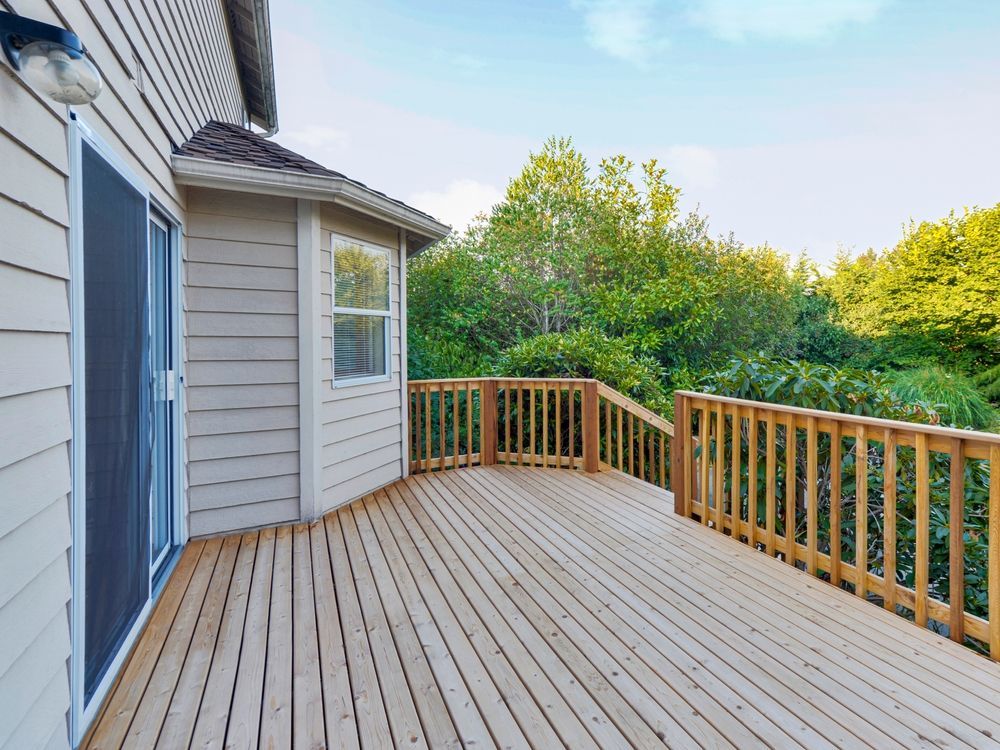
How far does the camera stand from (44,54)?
1188mm

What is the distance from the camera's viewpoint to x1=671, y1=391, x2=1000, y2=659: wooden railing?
2.02m

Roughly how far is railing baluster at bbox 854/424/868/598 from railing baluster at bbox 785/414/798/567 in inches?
12.5

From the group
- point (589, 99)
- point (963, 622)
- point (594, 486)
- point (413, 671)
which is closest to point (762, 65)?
point (589, 99)

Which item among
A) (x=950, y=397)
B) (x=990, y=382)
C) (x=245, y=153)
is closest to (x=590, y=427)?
(x=245, y=153)

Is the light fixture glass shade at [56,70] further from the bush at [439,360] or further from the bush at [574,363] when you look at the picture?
the bush at [439,360]

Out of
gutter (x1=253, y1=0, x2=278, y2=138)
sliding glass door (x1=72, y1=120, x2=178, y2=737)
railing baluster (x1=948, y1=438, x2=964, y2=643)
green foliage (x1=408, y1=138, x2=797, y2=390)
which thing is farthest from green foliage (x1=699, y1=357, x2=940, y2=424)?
green foliage (x1=408, y1=138, x2=797, y2=390)

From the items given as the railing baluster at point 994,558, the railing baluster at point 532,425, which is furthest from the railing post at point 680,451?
the railing baluster at point 994,558

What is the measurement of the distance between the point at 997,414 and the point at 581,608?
10.8m

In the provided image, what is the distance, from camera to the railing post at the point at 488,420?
5.06 meters

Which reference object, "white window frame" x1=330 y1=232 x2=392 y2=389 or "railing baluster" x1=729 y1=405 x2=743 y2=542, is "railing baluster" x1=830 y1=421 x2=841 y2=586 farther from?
"white window frame" x1=330 y1=232 x2=392 y2=389

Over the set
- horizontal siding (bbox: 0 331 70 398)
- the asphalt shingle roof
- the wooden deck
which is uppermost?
the asphalt shingle roof

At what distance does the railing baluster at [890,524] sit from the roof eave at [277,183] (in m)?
3.38

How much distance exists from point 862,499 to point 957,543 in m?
0.45

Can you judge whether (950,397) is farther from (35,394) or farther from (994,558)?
(35,394)
